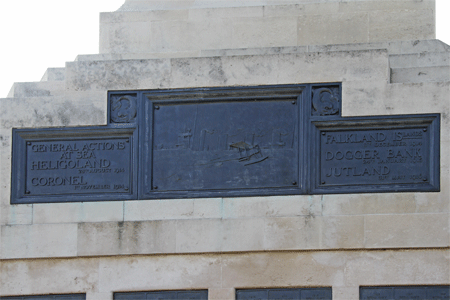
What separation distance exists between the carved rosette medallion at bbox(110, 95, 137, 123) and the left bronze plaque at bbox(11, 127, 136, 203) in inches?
7.8

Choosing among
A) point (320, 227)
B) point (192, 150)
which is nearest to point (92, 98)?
point (192, 150)

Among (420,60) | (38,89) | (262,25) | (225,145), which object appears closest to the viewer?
(225,145)

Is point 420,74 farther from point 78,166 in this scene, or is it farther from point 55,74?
point 55,74

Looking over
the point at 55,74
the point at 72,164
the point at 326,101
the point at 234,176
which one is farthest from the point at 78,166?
the point at 326,101

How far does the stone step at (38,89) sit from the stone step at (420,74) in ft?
19.8

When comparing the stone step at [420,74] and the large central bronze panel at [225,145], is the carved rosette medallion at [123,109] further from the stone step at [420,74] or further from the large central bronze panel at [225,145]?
the stone step at [420,74]

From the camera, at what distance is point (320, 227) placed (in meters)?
16.6

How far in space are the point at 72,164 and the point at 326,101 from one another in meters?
4.64

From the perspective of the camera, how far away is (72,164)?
17.6m

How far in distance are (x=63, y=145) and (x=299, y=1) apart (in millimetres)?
5305

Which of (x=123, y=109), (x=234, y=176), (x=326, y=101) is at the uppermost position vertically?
(x=326, y=101)

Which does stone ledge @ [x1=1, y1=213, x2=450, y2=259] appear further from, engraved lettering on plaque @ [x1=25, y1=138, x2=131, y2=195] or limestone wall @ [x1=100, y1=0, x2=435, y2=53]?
limestone wall @ [x1=100, y1=0, x2=435, y2=53]

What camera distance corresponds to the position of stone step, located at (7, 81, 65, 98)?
59.2ft

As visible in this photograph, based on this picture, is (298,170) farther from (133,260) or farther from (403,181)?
(133,260)
